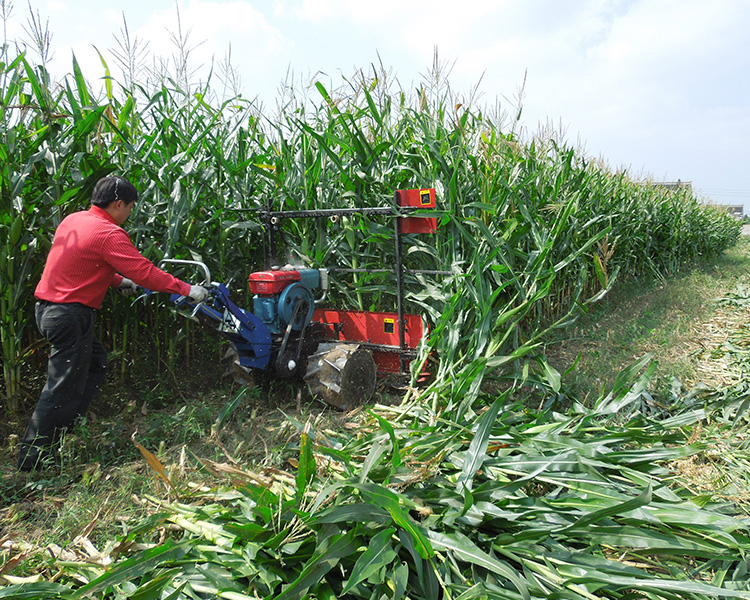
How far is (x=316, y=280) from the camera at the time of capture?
151 inches

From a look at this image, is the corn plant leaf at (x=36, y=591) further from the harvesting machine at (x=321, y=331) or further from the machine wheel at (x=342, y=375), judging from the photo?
the machine wheel at (x=342, y=375)

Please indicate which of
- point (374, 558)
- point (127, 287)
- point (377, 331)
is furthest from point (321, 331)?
point (374, 558)

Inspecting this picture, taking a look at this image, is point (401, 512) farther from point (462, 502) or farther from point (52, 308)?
point (52, 308)

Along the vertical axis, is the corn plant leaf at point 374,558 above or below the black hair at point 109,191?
below

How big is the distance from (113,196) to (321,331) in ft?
5.61

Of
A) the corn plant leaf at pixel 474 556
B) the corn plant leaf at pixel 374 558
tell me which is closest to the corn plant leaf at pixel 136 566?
the corn plant leaf at pixel 374 558

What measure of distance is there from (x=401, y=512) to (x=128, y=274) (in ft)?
6.83

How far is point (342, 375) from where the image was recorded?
337 cm

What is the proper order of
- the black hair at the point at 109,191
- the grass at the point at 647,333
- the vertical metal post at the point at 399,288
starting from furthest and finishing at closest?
the grass at the point at 647,333, the vertical metal post at the point at 399,288, the black hair at the point at 109,191

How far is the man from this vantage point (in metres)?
2.80

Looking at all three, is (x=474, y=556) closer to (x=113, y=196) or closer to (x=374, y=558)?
(x=374, y=558)

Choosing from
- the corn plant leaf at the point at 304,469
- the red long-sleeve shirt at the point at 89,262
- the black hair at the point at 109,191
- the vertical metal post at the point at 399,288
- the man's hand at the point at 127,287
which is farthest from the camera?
the vertical metal post at the point at 399,288

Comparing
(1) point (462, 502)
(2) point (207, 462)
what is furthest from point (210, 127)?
(1) point (462, 502)

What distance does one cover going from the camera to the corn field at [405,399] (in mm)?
1563
